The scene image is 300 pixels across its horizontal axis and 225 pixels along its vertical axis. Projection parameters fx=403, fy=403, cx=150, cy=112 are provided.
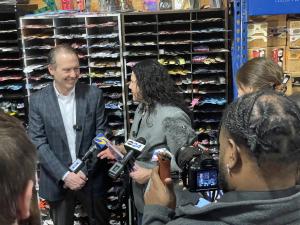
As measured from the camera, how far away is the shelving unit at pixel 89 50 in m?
2.70

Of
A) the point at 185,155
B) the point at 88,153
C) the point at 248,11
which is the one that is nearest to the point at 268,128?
the point at 185,155

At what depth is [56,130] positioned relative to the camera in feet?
7.73

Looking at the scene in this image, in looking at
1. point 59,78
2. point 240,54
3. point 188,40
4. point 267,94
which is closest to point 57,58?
point 59,78

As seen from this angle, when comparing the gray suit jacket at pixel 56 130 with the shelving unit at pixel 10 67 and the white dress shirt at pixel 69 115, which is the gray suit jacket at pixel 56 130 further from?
the shelving unit at pixel 10 67

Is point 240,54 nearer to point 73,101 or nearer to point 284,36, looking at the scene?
point 284,36

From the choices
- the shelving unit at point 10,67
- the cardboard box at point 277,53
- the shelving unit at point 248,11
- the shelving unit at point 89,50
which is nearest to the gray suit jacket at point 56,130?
the shelving unit at point 89,50

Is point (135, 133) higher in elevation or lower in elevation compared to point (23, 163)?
lower

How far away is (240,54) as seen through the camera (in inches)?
94.3

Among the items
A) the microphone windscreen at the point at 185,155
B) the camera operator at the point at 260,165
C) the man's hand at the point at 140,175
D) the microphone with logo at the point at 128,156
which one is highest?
the camera operator at the point at 260,165

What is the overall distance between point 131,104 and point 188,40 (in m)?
0.58

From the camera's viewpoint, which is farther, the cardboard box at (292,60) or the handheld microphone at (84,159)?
the cardboard box at (292,60)

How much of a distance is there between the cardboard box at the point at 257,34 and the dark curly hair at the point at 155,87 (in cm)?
62

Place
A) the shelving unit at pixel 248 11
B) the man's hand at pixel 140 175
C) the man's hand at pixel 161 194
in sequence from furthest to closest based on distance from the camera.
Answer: the shelving unit at pixel 248 11, the man's hand at pixel 140 175, the man's hand at pixel 161 194

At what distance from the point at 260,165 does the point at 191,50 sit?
184 cm
